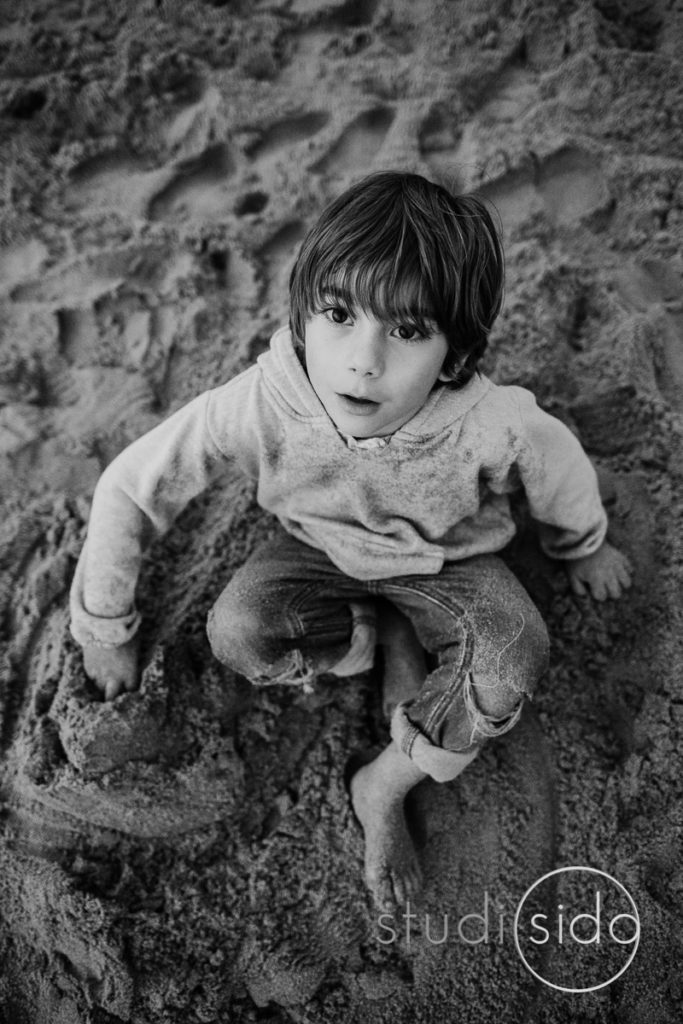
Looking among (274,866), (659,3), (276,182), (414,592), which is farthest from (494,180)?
(274,866)

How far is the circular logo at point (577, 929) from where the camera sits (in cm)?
124

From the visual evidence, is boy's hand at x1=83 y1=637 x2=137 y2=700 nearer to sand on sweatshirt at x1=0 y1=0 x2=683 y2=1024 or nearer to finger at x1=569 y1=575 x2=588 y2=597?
sand on sweatshirt at x1=0 y1=0 x2=683 y2=1024

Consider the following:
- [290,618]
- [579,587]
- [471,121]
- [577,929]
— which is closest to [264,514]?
[290,618]

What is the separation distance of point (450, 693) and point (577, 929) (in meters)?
0.45

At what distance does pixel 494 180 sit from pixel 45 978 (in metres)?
1.86

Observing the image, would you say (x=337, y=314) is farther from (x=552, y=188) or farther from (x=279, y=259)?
(x=552, y=188)

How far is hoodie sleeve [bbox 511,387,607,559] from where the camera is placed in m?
1.24

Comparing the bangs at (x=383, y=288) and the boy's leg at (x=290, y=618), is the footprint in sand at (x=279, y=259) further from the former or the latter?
the bangs at (x=383, y=288)

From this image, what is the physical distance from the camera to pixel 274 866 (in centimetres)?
132

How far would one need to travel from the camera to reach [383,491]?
126cm

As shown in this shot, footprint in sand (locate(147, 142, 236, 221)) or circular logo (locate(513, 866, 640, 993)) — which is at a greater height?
footprint in sand (locate(147, 142, 236, 221))

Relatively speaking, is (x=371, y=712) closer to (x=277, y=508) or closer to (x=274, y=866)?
(x=274, y=866)

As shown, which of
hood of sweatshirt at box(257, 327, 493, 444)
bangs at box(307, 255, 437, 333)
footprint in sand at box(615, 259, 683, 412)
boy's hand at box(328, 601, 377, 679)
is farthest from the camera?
footprint in sand at box(615, 259, 683, 412)

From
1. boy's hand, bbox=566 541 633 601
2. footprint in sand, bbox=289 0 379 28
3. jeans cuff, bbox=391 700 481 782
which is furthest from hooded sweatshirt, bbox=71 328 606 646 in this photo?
footprint in sand, bbox=289 0 379 28
